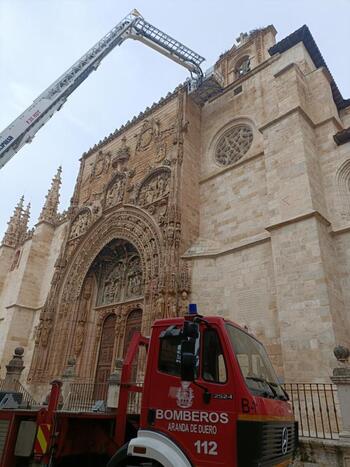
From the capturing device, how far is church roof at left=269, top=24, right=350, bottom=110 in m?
12.1

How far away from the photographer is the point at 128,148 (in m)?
16.5

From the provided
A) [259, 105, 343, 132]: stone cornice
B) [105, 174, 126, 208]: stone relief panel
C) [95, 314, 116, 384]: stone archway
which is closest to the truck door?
[259, 105, 343, 132]: stone cornice

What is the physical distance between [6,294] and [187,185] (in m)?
15.0

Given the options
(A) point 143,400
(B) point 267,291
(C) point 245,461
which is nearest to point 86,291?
(B) point 267,291

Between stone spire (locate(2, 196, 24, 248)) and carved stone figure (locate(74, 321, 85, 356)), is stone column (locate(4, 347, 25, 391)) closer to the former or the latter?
carved stone figure (locate(74, 321, 85, 356))

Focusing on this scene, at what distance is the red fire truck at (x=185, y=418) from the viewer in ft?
10.1

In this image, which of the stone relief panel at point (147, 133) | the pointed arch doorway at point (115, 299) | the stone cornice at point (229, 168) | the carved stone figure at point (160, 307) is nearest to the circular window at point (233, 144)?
the stone cornice at point (229, 168)

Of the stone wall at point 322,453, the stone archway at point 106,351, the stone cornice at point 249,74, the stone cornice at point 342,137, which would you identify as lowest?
the stone wall at point 322,453

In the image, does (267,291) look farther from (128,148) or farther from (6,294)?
(6,294)

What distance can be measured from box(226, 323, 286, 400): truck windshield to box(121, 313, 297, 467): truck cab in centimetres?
1

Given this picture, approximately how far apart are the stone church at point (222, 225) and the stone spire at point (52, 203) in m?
4.69

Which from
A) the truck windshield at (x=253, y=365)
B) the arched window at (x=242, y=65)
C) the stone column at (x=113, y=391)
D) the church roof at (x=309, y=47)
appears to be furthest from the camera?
the arched window at (x=242, y=65)

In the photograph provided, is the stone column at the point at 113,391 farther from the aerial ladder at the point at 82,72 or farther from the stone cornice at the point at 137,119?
the stone cornice at the point at 137,119

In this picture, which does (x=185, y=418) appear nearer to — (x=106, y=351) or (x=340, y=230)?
(x=340, y=230)
